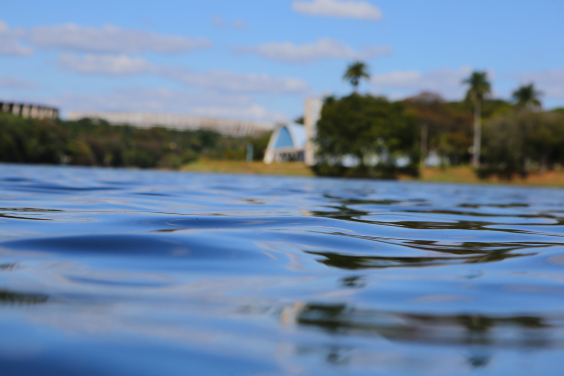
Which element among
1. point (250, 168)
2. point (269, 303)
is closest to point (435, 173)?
point (250, 168)

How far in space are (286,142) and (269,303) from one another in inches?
3382

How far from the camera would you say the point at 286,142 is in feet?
287

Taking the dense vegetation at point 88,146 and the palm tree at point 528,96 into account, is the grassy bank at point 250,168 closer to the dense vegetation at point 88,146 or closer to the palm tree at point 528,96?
the dense vegetation at point 88,146

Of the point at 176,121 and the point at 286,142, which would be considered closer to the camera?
the point at 286,142

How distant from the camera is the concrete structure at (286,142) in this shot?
85438 millimetres

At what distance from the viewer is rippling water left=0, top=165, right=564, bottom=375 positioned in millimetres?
1319

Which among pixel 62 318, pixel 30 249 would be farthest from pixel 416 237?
pixel 62 318

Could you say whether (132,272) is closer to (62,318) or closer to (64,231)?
(62,318)

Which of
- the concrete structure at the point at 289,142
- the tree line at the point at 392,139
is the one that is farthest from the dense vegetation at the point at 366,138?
the concrete structure at the point at 289,142

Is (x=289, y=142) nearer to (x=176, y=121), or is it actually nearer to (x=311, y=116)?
(x=311, y=116)

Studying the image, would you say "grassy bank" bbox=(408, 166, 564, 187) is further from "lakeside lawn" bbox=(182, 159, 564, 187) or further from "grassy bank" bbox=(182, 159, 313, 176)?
"grassy bank" bbox=(182, 159, 313, 176)

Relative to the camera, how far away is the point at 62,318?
1546 millimetres

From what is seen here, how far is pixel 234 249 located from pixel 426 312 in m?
1.35

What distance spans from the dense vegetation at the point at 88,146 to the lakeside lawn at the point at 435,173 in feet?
24.9
